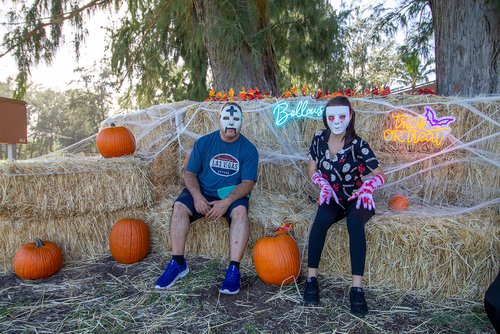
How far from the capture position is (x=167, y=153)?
4.12 meters

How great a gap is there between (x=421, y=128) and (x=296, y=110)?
3.88 feet

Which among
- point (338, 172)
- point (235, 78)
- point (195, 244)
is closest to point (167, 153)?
point (195, 244)

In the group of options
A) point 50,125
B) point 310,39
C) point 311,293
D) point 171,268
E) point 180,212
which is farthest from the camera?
point 50,125

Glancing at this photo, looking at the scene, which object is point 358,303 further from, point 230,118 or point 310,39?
point 310,39

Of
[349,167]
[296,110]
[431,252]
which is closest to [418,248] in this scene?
[431,252]

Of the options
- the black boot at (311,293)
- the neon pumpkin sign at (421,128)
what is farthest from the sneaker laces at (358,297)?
the neon pumpkin sign at (421,128)

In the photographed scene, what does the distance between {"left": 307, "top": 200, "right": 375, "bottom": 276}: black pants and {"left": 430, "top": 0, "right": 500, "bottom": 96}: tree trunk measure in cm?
235

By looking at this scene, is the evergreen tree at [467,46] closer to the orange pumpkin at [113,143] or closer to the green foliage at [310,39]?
the green foliage at [310,39]

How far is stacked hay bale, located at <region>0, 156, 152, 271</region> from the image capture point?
3131 millimetres

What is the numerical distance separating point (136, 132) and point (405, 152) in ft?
9.87

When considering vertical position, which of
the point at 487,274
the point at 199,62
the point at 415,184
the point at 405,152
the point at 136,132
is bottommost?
the point at 487,274

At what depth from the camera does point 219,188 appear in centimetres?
306

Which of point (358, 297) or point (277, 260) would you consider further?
point (277, 260)

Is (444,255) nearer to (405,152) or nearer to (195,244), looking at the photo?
(405,152)
